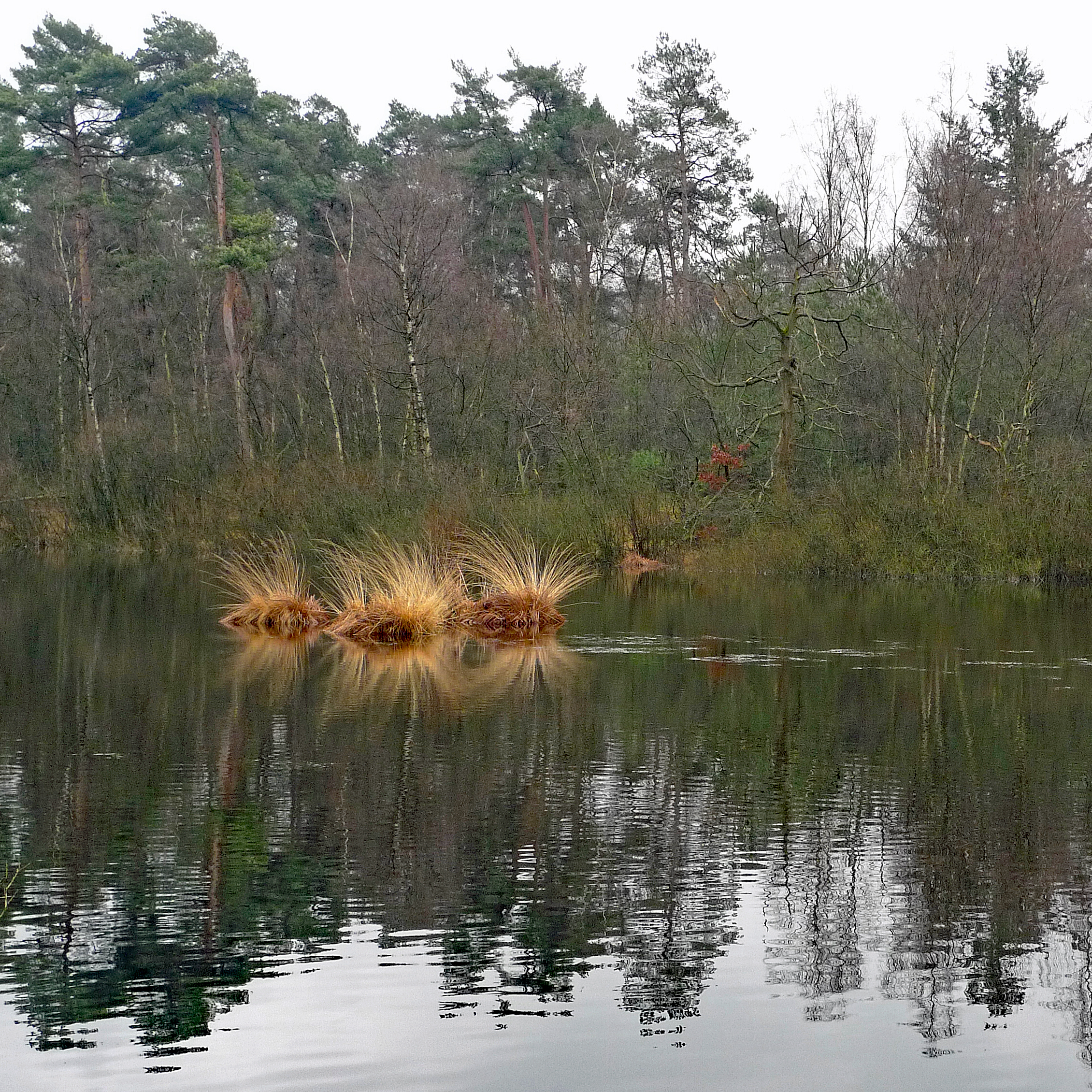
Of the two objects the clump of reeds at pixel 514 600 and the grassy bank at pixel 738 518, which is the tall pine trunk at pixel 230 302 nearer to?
the grassy bank at pixel 738 518

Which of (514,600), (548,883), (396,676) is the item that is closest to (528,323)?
(514,600)

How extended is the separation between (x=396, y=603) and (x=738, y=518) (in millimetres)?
13600

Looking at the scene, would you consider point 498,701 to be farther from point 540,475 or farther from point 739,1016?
point 540,475

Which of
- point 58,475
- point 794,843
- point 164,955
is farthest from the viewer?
point 58,475

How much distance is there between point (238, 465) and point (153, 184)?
16.2 metres

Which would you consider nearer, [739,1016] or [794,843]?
[739,1016]

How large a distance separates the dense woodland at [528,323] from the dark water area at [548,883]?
13.3 m

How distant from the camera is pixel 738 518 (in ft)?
101

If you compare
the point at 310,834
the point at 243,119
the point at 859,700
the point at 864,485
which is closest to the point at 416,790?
the point at 310,834

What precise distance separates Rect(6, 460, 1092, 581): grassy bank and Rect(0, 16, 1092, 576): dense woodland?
8cm

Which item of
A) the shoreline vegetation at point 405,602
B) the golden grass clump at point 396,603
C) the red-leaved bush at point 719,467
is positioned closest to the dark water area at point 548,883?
the golden grass clump at point 396,603

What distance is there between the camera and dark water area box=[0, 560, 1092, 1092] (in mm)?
5109

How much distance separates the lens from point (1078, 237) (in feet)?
123

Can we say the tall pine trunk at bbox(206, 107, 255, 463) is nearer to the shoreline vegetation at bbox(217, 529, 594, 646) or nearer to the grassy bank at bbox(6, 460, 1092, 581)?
the grassy bank at bbox(6, 460, 1092, 581)
